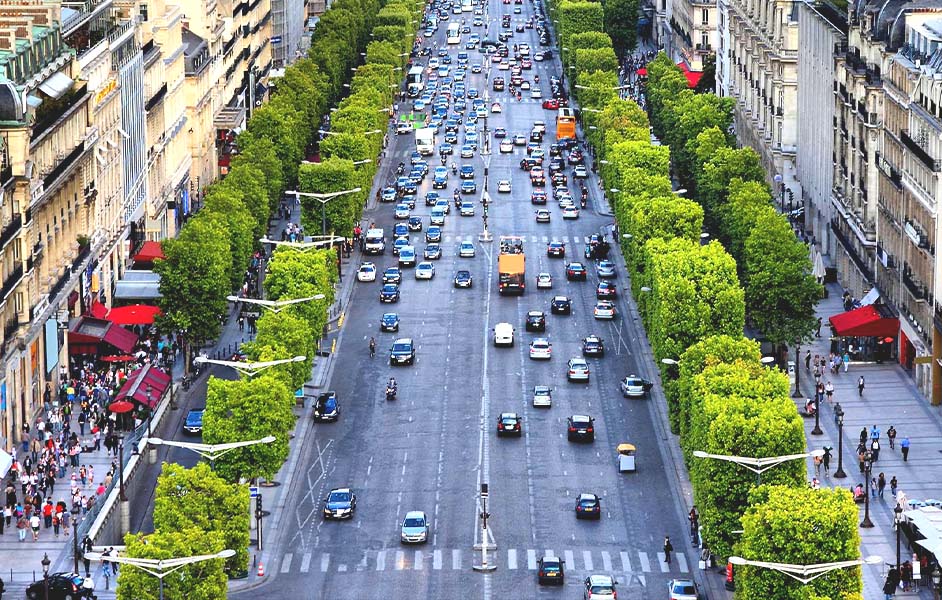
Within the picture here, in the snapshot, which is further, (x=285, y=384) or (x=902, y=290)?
(x=902, y=290)

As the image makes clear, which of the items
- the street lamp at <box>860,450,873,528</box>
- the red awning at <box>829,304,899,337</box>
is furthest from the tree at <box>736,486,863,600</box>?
the red awning at <box>829,304,899,337</box>

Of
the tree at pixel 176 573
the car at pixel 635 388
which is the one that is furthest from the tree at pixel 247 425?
the car at pixel 635 388

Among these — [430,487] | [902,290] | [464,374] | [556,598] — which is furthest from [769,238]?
[556,598]

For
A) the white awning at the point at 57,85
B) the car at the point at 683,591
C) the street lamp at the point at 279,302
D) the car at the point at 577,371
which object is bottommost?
the car at the point at 577,371

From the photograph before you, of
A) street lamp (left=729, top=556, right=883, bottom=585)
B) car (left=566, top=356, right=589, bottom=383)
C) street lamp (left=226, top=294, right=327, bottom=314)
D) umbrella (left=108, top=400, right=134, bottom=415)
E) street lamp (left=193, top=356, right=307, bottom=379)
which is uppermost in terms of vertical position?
street lamp (left=729, top=556, right=883, bottom=585)

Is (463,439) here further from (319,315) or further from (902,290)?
(902,290)

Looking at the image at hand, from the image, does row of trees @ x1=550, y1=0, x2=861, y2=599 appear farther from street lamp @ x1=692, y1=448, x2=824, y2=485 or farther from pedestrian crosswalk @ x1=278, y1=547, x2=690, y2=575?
pedestrian crosswalk @ x1=278, y1=547, x2=690, y2=575

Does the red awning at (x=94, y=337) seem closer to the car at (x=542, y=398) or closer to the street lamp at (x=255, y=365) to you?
the street lamp at (x=255, y=365)
